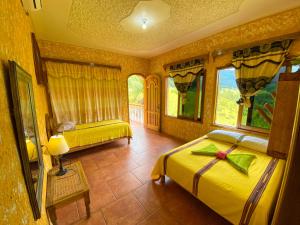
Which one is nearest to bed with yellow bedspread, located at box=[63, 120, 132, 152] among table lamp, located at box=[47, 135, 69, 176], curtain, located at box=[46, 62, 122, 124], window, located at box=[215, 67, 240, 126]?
curtain, located at box=[46, 62, 122, 124]

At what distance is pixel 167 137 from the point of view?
166 inches

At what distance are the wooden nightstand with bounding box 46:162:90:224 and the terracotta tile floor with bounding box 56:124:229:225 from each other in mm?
267

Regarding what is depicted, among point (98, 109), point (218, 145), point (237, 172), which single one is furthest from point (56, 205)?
point (98, 109)

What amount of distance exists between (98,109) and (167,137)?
2.34m

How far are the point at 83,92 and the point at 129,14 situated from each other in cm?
245

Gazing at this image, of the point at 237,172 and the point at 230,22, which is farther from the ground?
the point at 230,22

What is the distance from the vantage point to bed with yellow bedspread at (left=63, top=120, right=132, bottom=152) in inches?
116

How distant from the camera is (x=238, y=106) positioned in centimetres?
280

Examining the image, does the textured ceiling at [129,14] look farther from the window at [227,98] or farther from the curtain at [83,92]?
the window at [227,98]

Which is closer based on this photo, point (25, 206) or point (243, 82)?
point (25, 206)

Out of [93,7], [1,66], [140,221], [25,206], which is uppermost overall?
[93,7]

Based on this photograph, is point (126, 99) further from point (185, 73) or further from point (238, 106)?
point (238, 106)

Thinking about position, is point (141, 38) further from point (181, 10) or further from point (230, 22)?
point (230, 22)

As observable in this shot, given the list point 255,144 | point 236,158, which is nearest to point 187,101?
point 255,144
